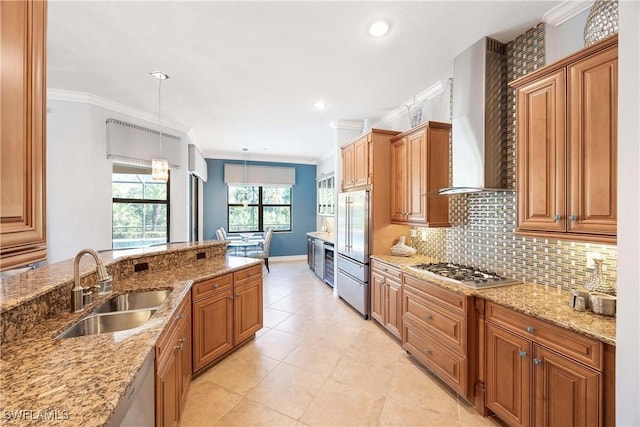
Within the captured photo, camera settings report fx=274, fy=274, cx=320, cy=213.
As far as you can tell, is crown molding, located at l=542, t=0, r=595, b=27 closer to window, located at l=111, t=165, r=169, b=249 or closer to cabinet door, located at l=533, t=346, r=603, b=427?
cabinet door, located at l=533, t=346, r=603, b=427

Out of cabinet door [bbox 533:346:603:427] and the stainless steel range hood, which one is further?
the stainless steel range hood

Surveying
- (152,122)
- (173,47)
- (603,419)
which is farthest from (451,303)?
(152,122)

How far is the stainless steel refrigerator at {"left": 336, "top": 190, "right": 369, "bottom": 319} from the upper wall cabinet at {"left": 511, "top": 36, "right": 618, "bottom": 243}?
182 centimetres

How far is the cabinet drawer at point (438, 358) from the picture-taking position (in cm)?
201

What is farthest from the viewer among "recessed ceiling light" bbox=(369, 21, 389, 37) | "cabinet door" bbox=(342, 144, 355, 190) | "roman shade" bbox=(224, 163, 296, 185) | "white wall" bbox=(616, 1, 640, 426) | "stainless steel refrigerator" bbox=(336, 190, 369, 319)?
"roman shade" bbox=(224, 163, 296, 185)

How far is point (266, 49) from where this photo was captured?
7.86 feet

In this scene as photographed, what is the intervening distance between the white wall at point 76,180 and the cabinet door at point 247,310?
224 cm

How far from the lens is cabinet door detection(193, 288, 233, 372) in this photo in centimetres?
224

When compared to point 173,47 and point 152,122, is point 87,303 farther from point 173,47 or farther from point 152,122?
point 152,122

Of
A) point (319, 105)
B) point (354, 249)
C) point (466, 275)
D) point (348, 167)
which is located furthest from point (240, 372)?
point (319, 105)

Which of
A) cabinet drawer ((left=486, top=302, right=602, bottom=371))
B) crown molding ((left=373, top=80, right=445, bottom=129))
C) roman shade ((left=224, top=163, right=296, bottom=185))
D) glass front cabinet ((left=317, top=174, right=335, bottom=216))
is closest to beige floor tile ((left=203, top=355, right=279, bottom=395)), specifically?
cabinet drawer ((left=486, top=302, right=602, bottom=371))

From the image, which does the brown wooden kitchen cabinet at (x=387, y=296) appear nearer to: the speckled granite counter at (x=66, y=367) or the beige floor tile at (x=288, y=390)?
the beige floor tile at (x=288, y=390)

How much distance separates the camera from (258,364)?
2.56m

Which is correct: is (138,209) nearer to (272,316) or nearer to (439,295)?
(272,316)
